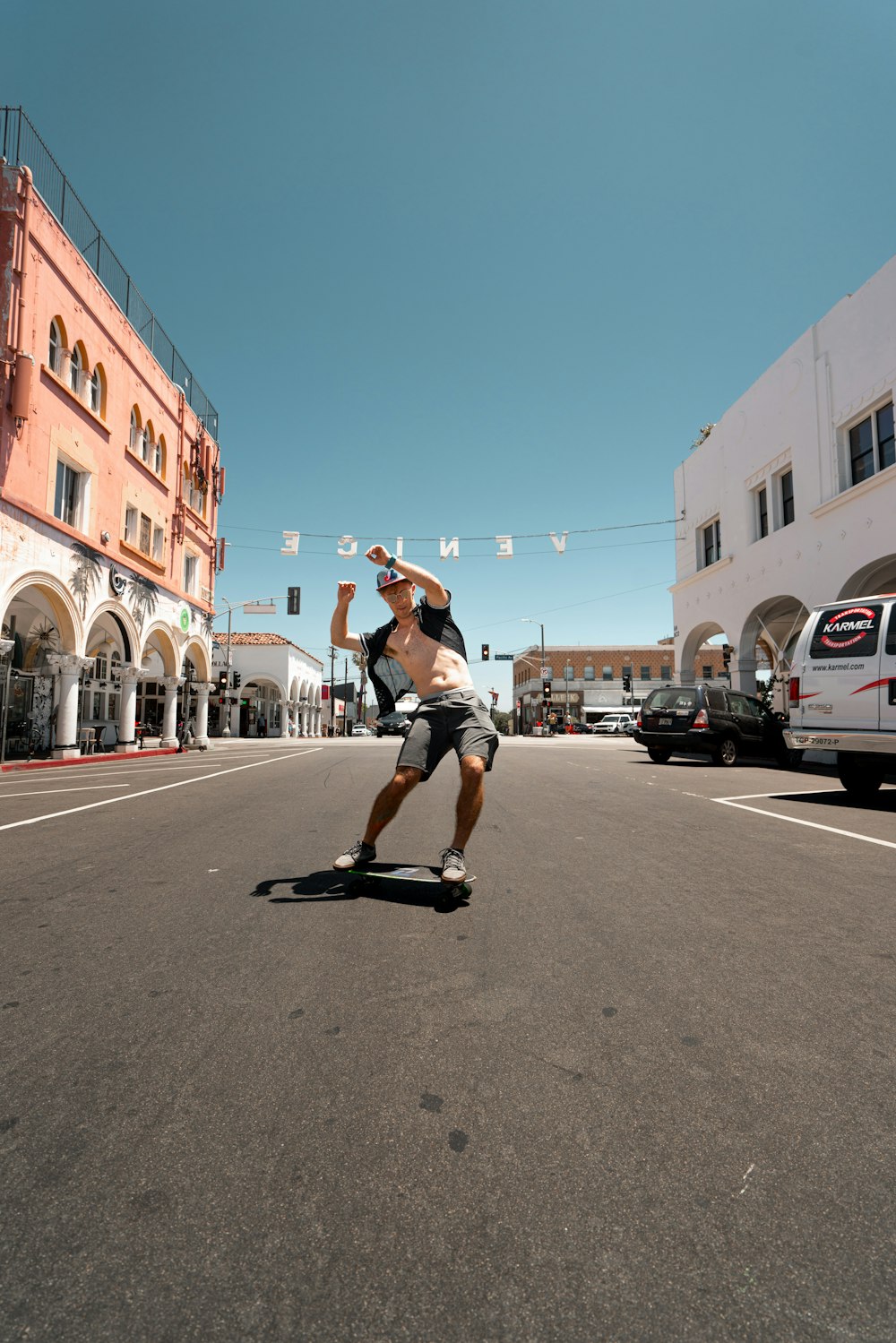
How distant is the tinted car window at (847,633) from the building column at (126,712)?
1882cm

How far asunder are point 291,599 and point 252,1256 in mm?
33005

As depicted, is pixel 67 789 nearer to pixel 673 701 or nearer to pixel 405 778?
Result: pixel 405 778

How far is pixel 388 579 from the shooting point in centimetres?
452

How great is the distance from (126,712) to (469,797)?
20.6 metres

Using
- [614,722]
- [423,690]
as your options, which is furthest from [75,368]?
[614,722]

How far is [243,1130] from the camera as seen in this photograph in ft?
5.87

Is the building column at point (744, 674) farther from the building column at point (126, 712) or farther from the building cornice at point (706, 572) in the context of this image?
the building column at point (126, 712)

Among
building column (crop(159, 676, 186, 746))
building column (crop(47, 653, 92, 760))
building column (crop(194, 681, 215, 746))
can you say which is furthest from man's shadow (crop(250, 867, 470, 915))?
building column (crop(194, 681, 215, 746))

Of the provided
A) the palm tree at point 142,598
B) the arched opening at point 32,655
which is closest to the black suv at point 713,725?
the arched opening at point 32,655

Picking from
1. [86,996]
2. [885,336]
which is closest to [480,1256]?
[86,996]

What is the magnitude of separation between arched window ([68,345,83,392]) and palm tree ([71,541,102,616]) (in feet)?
13.5

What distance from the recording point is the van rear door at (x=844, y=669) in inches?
328

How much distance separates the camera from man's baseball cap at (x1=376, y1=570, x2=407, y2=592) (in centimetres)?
448

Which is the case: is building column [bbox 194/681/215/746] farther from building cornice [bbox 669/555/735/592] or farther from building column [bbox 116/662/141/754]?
building cornice [bbox 669/555/735/592]
